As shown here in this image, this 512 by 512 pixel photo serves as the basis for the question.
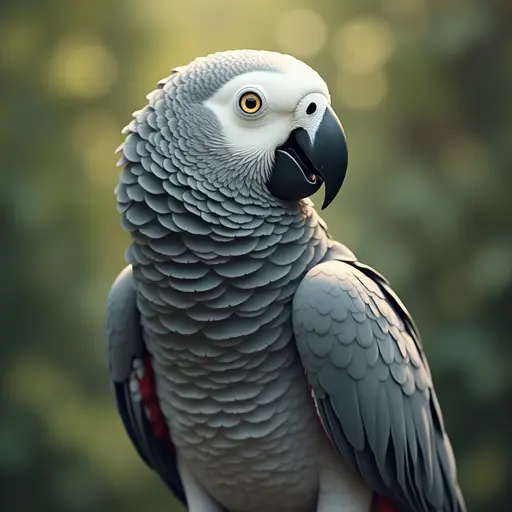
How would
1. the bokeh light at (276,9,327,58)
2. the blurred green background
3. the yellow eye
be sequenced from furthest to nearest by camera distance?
the bokeh light at (276,9,327,58), the blurred green background, the yellow eye

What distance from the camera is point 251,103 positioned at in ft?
3.56

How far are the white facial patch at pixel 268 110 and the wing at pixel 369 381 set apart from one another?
0.67 ft

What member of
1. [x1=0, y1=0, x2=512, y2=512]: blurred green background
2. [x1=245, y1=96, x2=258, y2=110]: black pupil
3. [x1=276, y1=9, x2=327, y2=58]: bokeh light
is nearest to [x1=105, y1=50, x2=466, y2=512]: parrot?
[x1=245, y1=96, x2=258, y2=110]: black pupil

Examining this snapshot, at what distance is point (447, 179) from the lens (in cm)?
248

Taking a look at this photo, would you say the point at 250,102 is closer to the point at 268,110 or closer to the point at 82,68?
the point at 268,110

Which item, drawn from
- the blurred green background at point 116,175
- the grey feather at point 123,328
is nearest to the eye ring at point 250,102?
the grey feather at point 123,328

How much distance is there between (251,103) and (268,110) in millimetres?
26

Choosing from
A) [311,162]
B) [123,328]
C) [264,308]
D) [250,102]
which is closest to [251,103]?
[250,102]

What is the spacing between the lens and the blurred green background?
2.48 meters

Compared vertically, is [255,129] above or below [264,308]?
above

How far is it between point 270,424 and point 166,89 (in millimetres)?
517

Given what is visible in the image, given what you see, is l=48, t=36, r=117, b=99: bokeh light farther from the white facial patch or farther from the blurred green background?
the white facial patch

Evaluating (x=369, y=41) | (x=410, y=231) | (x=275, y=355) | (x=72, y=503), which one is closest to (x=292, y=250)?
(x=275, y=355)

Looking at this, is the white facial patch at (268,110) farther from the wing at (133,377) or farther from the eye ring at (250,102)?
the wing at (133,377)
